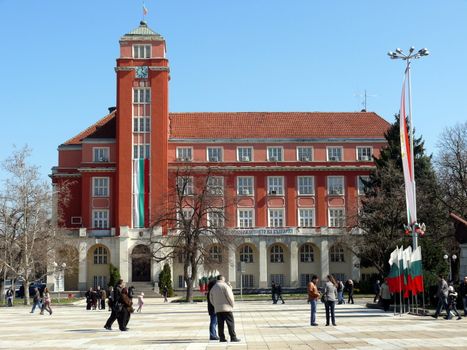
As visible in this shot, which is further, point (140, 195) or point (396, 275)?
point (140, 195)

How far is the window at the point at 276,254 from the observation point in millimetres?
78375

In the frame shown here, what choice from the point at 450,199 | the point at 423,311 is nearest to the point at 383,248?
the point at 450,199

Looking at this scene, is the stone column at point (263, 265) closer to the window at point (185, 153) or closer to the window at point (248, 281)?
the window at point (248, 281)

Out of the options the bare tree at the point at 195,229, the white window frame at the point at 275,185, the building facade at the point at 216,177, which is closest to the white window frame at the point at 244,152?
the building facade at the point at 216,177

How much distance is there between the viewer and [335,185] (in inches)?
3159

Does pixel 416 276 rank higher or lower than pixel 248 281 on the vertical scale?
higher

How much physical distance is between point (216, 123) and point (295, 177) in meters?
11.1

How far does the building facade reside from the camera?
2997 inches

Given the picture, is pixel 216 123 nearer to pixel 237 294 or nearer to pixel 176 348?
pixel 237 294

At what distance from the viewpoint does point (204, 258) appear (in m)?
57.9

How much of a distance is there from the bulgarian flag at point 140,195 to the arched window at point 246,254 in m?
10.5

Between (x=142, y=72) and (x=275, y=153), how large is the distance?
53.7ft

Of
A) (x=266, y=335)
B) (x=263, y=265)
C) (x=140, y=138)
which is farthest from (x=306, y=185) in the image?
(x=266, y=335)

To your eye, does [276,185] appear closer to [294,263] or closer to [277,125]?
[277,125]
